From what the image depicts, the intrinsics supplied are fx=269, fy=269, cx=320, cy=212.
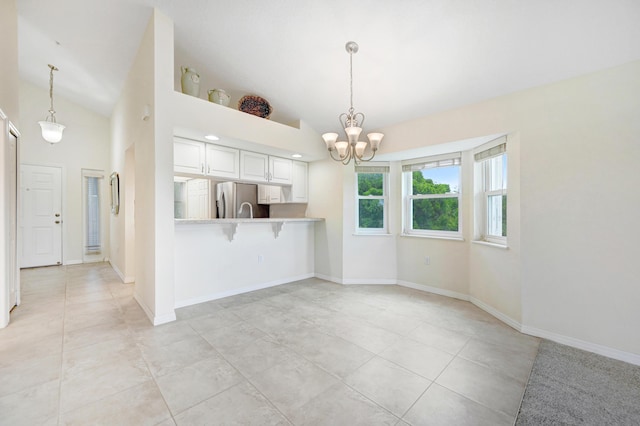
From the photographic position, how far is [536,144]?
8.90 ft

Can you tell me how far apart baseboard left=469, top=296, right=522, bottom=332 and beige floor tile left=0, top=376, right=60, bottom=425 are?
12.4 ft

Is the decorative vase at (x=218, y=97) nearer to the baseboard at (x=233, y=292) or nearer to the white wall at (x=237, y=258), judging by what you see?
the white wall at (x=237, y=258)

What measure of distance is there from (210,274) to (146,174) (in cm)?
149

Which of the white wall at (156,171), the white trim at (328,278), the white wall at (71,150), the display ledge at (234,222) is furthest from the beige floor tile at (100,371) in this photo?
the white wall at (71,150)

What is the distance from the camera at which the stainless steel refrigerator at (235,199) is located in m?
4.36

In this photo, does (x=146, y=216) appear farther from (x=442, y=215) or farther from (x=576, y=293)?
(x=576, y=293)

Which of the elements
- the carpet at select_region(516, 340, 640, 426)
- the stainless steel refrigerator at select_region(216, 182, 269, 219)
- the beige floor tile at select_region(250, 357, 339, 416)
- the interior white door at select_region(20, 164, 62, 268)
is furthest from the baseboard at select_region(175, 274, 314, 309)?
the interior white door at select_region(20, 164, 62, 268)

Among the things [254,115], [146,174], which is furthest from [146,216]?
[254,115]

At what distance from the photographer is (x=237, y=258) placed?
3961 mm

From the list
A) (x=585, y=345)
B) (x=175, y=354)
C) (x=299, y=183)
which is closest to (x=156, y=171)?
(x=175, y=354)

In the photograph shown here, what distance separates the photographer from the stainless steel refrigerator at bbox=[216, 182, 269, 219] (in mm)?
4355

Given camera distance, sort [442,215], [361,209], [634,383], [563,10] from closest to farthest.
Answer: [634,383], [563,10], [442,215], [361,209]

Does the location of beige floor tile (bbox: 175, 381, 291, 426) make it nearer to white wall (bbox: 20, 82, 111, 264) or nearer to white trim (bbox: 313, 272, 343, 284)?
white trim (bbox: 313, 272, 343, 284)

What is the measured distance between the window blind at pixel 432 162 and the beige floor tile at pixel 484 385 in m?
2.75
